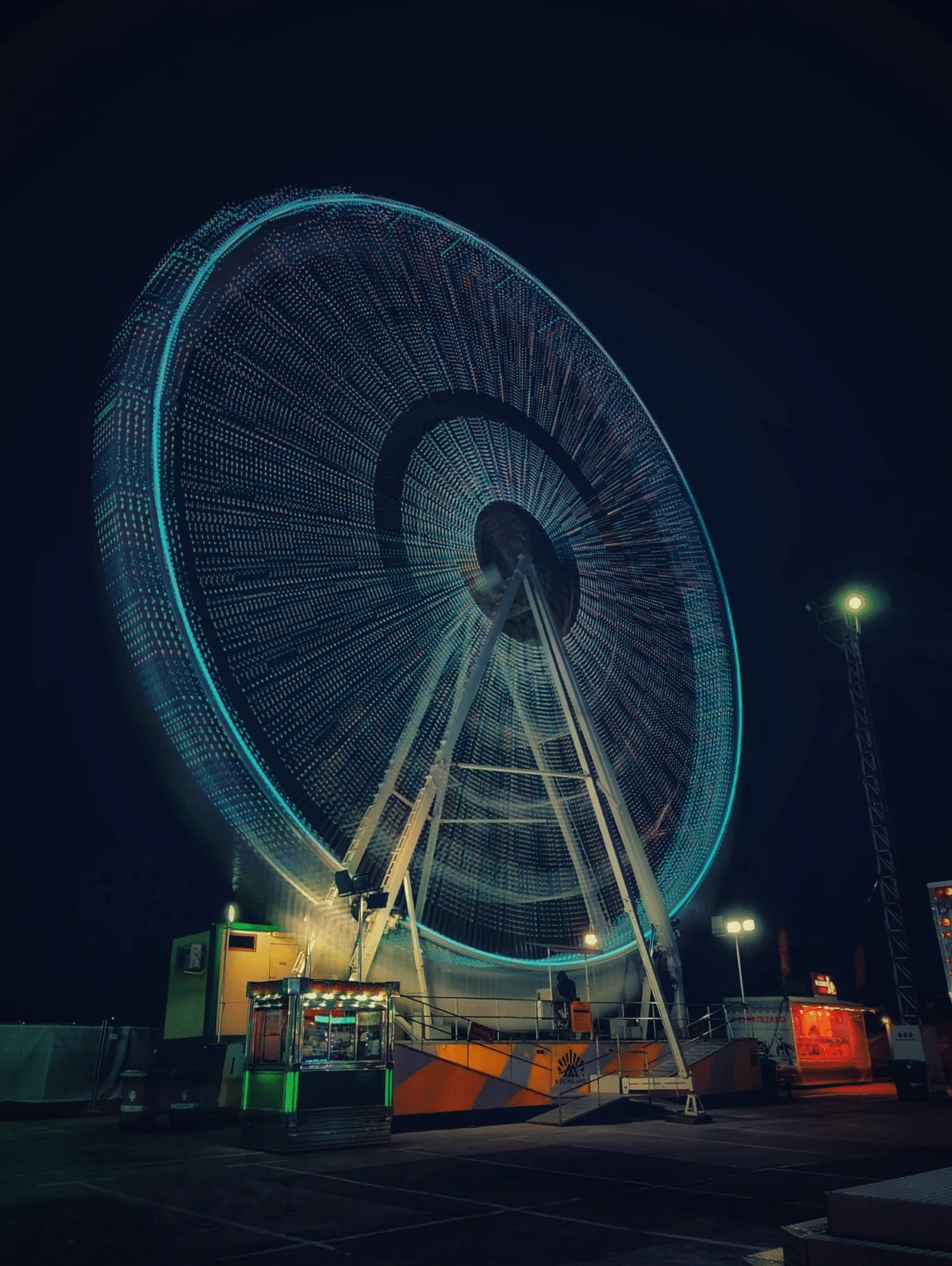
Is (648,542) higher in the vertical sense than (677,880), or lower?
higher

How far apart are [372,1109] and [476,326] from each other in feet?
45.4

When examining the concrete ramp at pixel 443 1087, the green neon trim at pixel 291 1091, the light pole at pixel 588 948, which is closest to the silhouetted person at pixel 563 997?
the light pole at pixel 588 948

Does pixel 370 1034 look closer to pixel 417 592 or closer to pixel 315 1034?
pixel 315 1034

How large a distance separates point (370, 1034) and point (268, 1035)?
1.47 metres

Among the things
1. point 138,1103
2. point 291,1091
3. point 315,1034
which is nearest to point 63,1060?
point 138,1103

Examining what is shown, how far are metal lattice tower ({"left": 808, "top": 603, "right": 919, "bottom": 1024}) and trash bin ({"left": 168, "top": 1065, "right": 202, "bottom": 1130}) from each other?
16.3 m

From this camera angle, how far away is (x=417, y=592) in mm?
15938

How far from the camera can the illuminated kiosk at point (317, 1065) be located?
38.1 ft

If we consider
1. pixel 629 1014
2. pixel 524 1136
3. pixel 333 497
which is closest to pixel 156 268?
pixel 333 497

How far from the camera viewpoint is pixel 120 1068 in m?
18.1

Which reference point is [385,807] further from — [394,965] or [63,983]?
[63,983]

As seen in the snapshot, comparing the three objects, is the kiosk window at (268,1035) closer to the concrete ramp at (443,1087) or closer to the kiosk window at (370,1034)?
the kiosk window at (370,1034)

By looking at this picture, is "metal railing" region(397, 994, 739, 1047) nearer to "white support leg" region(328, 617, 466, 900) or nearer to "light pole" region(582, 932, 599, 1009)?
"light pole" region(582, 932, 599, 1009)

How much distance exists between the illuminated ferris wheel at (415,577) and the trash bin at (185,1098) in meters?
3.66
